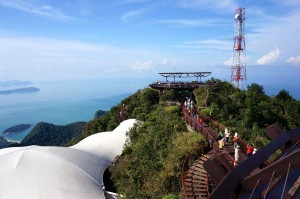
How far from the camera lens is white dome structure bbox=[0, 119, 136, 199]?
19.6m

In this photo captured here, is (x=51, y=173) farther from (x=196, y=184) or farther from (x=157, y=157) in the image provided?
(x=196, y=184)

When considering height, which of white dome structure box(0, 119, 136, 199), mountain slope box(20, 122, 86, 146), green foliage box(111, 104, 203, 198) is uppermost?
green foliage box(111, 104, 203, 198)

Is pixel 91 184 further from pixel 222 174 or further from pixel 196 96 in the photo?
pixel 222 174

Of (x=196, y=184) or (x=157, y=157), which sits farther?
(x=157, y=157)

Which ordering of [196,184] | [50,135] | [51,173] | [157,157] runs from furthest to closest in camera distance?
[50,135] < [51,173] < [157,157] < [196,184]

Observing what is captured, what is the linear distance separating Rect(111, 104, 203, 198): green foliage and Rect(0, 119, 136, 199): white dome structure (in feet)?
9.80

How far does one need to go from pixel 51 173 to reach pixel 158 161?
8.79 m

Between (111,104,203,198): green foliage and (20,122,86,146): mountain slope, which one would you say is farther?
(20,122,86,146): mountain slope

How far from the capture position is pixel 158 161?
1741cm

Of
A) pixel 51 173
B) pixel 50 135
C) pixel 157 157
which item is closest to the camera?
pixel 157 157

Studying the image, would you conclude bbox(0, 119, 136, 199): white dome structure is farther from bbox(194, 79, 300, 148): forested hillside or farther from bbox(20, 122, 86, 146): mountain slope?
bbox(20, 122, 86, 146): mountain slope

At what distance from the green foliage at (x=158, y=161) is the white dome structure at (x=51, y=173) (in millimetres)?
2987

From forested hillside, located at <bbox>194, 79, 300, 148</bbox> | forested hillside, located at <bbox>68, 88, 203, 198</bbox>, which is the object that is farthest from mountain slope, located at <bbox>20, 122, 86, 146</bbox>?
forested hillside, located at <bbox>68, 88, 203, 198</bbox>

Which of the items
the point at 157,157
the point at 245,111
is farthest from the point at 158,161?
the point at 245,111
